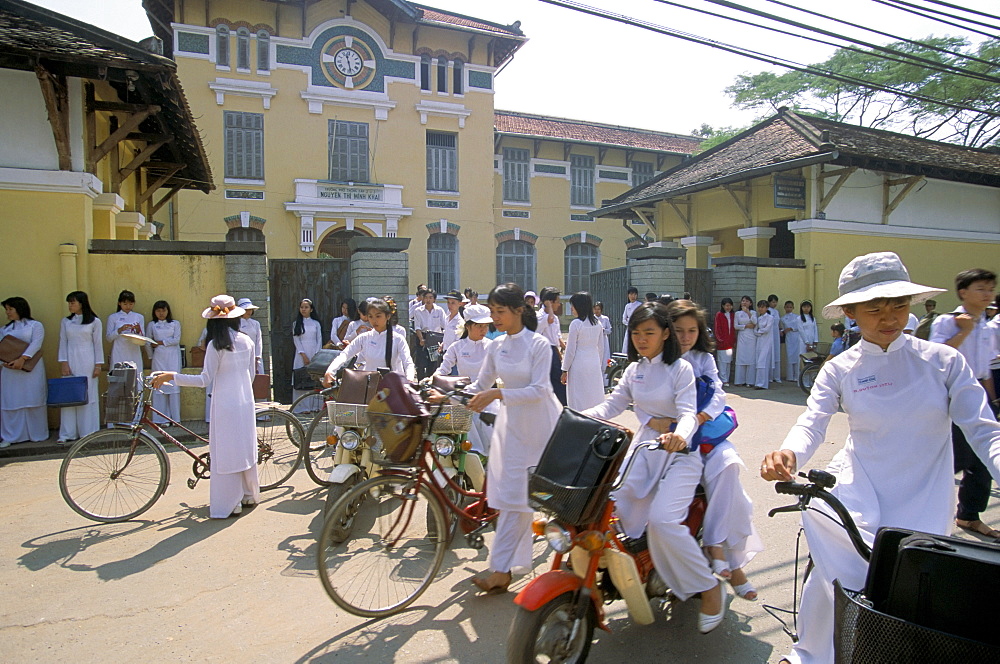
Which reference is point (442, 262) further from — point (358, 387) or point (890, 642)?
point (890, 642)

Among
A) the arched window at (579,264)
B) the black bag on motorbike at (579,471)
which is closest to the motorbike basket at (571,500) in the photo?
the black bag on motorbike at (579,471)

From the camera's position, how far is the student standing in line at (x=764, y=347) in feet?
42.1

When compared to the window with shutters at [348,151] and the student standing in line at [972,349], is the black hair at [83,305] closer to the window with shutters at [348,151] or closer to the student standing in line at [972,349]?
the student standing in line at [972,349]

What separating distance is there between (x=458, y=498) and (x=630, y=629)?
1.31 m

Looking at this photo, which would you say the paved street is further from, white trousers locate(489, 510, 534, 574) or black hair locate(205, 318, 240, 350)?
black hair locate(205, 318, 240, 350)

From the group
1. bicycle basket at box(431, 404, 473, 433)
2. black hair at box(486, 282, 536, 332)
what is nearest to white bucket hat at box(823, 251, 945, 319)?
black hair at box(486, 282, 536, 332)

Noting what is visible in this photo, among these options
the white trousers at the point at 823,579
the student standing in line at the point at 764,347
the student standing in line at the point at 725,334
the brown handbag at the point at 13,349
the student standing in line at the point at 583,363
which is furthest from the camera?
the student standing in line at the point at 764,347

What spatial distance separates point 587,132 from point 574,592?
2463cm

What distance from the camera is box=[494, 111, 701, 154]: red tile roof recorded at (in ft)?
79.5

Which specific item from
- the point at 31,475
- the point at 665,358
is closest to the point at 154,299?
the point at 31,475

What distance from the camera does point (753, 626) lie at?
3.48 m

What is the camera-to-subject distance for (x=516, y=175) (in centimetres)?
2411

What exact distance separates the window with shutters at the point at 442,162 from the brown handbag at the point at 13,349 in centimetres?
1498

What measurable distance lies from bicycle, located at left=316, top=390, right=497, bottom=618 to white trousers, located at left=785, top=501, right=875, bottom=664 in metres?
1.90
